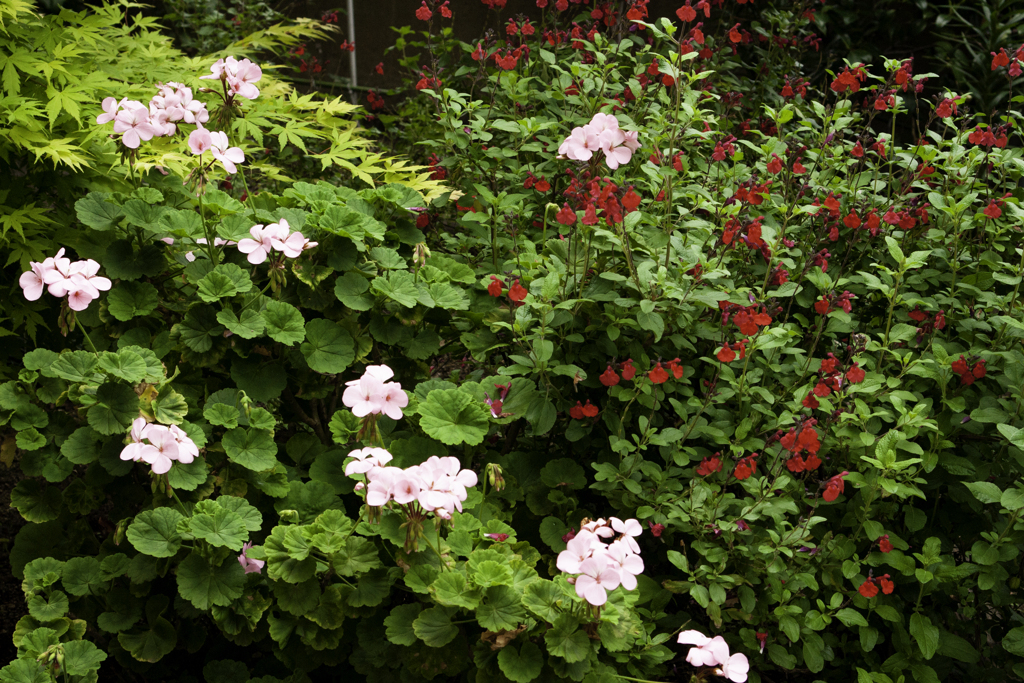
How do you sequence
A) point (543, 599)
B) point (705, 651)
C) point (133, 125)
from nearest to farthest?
point (705, 651) < point (543, 599) < point (133, 125)

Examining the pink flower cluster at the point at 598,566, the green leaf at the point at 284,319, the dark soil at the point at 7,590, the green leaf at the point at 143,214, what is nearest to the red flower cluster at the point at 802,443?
the pink flower cluster at the point at 598,566

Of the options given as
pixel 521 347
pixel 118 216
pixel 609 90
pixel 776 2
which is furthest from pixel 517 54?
pixel 776 2

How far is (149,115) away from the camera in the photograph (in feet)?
6.57

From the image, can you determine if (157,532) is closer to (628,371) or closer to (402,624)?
(402,624)

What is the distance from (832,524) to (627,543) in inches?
40.7

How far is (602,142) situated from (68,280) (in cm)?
129

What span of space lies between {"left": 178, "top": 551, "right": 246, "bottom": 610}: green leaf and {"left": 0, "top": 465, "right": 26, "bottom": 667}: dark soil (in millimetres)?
1117

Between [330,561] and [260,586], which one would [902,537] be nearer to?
[330,561]

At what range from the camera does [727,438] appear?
6.46 feet

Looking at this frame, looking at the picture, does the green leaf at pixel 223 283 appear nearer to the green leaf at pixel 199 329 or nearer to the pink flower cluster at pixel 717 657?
the green leaf at pixel 199 329

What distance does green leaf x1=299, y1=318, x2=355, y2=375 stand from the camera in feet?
6.61

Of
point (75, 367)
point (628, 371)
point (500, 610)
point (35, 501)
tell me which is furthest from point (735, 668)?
point (35, 501)

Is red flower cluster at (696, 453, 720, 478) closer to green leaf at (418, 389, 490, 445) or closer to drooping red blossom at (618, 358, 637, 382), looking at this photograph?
drooping red blossom at (618, 358, 637, 382)

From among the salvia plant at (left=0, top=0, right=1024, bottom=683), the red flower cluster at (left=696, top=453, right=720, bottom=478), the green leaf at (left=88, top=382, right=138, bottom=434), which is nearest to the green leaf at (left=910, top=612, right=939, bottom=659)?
the salvia plant at (left=0, top=0, right=1024, bottom=683)
